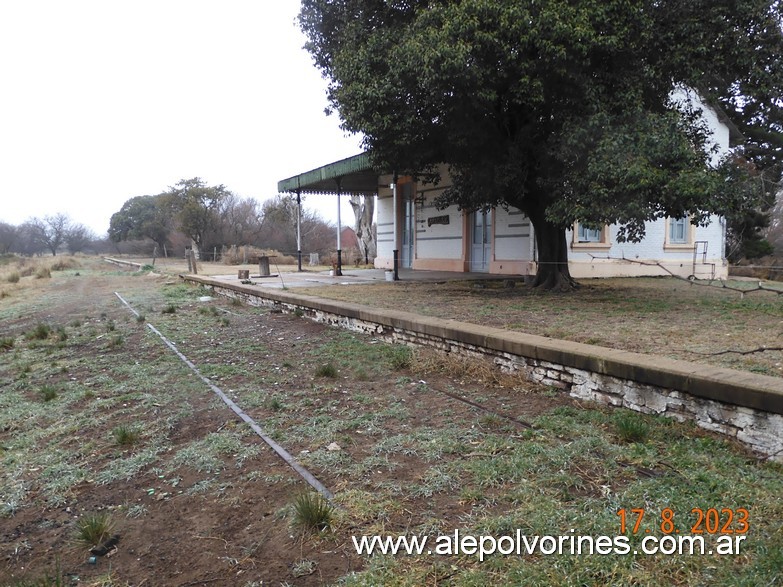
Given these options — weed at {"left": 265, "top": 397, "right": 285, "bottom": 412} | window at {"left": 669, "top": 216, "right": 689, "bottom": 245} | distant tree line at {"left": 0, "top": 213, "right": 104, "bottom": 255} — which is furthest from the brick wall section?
distant tree line at {"left": 0, "top": 213, "right": 104, "bottom": 255}

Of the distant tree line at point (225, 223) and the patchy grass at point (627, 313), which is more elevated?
the distant tree line at point (225, 223)

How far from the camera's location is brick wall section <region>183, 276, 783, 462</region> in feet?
10.9

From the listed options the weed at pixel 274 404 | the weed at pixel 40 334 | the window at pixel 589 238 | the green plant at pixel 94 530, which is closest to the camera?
the green plant at pixel 94 530

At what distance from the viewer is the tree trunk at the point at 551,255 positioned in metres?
11.2

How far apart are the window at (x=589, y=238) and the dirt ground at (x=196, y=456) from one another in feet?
31.6

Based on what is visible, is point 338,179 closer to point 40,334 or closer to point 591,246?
point 591,246

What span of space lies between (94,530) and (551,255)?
33.5 ft

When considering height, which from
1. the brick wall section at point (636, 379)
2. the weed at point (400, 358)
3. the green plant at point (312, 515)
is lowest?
the green plant at point (312, 515)

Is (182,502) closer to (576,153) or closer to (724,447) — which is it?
(724,447)

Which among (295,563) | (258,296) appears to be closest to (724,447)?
(295,563)

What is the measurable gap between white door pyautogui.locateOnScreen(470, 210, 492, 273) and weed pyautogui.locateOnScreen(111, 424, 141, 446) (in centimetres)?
1345

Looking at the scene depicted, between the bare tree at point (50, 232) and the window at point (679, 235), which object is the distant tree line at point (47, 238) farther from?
the window at point (679, 235)

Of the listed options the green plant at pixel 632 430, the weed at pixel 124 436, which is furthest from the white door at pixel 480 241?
the weed at pixel 124 436

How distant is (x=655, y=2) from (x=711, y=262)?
10954mm
